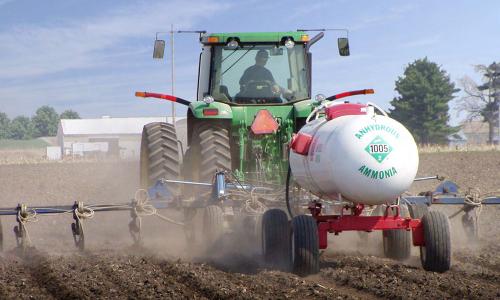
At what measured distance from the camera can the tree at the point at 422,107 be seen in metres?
49.6

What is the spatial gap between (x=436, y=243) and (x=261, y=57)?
13.1 ft

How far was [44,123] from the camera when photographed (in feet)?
358

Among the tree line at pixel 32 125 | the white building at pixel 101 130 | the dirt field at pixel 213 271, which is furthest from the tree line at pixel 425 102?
the tree line at pixel 32 125

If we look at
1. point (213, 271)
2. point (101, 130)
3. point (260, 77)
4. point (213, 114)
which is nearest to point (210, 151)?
point (213, 114)

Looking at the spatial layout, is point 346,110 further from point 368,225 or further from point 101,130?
point 101,130

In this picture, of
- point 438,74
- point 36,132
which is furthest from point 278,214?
point 36,132

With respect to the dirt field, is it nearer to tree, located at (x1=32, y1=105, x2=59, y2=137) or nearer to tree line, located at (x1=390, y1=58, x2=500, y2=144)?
tree line, located at (x1=390, y1=58, x2=500, y2=144)

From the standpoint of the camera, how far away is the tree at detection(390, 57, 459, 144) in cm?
4959

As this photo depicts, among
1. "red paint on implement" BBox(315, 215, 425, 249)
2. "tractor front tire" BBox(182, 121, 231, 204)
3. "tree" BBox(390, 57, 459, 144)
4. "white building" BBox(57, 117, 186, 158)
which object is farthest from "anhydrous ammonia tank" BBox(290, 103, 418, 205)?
"white building" BBox(57, 117, 186, 158)

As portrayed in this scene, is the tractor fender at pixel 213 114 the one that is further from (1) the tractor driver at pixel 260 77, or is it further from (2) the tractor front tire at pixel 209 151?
(1) the tractor driver at pixel 260 77

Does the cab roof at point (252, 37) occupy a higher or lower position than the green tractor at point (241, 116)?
higher

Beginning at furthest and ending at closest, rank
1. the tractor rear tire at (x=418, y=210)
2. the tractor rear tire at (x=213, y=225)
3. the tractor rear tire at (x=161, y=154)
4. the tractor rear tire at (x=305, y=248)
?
the tractor rear tire at (x=161, y=154)
the tractor rear tire at (x=213, y=225)
the tractor rear tire at (x=418, y=210)
the tractor rear tire at (x=305, y=248)

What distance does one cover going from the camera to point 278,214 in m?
7.64

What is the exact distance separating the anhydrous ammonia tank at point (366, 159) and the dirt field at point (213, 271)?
72 cm
